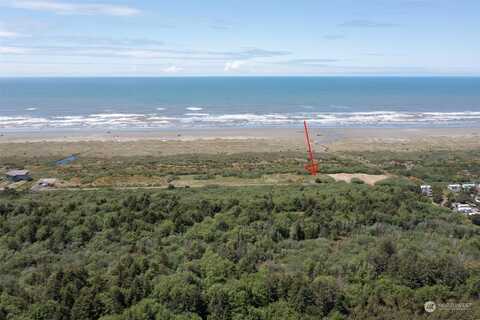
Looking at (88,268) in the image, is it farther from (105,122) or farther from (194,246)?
(105,122)

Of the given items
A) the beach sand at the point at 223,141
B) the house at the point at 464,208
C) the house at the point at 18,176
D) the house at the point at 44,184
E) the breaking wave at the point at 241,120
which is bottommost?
the house at the point at 464,208

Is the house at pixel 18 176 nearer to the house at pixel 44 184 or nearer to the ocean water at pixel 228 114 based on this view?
the house at pixel 44 184

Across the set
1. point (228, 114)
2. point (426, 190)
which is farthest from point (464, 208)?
point (228, 114)

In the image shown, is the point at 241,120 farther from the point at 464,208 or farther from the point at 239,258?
the point at 239,258

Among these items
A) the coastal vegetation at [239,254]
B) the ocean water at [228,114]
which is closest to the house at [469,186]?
the coastal vegetation at [239,254]

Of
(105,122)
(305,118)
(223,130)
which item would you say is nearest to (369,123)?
(305,118)

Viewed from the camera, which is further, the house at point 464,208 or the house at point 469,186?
the house at point 469,186

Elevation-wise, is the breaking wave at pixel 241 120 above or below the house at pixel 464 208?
above
